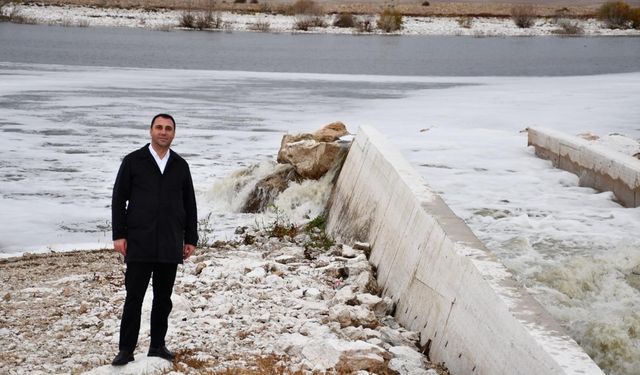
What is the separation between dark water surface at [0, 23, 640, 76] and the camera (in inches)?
1452

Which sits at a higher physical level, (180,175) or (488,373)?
(180,175)

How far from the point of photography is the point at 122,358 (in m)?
5.80

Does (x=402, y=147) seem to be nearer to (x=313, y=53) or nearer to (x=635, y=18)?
(x=313, y=53)

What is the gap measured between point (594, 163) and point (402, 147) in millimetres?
3990

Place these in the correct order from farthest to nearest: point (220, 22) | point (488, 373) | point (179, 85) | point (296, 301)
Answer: point (220, 22), point (179, 85), point (296, 301), point (488, 373)

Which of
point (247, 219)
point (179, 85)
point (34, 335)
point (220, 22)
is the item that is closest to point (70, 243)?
point (247, 219)

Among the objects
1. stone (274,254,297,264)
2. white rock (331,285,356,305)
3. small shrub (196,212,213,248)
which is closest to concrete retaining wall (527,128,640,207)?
stone (274,254,297,264)

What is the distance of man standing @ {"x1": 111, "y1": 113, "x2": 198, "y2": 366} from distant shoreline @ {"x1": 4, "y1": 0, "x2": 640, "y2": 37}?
62.9 metres

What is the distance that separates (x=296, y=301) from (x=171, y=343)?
1318mm

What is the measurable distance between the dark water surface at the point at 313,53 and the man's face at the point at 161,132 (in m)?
29.6

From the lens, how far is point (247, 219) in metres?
12.1

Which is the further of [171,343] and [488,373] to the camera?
[171,343]

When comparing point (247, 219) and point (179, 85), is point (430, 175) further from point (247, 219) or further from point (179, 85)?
point (179, 85)

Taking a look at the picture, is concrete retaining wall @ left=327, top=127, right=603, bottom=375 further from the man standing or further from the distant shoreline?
the distant shoreline
